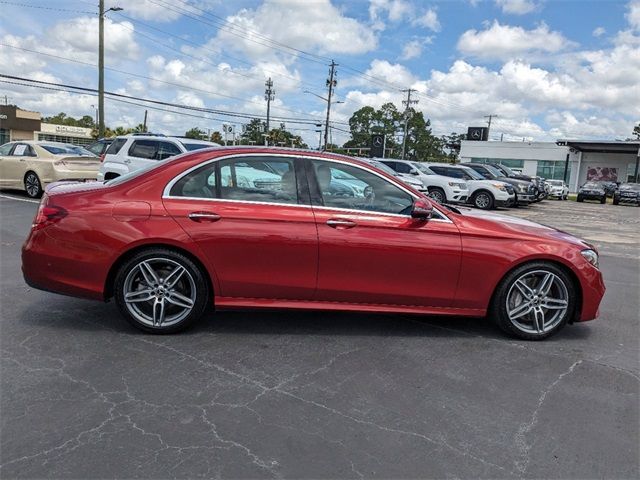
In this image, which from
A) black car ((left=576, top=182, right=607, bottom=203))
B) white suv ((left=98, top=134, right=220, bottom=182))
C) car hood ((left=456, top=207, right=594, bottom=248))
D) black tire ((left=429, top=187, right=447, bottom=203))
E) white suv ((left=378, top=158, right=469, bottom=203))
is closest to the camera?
car hood ((left=456, top=207, right=594, bottom=248))

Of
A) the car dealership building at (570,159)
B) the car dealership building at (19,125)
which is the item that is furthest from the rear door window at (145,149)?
the car dealership building at (19,125)

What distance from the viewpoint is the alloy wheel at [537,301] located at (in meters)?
4.46

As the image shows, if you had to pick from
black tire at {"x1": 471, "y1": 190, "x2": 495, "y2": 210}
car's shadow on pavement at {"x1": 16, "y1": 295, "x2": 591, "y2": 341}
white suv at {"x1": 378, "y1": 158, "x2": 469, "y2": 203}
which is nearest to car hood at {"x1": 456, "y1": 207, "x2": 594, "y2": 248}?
car's shadow on pavement at {"x1": 16, "y1": 295, "x2": 591, "y2": 341}

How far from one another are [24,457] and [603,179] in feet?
196

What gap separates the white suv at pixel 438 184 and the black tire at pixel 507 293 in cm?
1413

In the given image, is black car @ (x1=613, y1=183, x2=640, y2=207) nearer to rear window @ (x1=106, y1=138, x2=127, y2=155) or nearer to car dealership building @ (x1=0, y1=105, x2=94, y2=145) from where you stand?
rear window @ (x1=106, y1=138, x2=127, y2=155)

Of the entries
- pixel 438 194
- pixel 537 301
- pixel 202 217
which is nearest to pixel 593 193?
pixel 438 194

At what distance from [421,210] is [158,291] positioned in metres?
2.24

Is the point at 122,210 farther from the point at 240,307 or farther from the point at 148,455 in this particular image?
the point at 148,455

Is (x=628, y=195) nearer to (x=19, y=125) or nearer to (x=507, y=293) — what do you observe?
(x=507, y=293)

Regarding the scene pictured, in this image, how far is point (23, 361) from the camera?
368 cm

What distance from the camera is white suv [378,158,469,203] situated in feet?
62.0

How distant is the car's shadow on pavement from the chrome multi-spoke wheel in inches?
6.6

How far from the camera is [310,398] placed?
10.8 ft
